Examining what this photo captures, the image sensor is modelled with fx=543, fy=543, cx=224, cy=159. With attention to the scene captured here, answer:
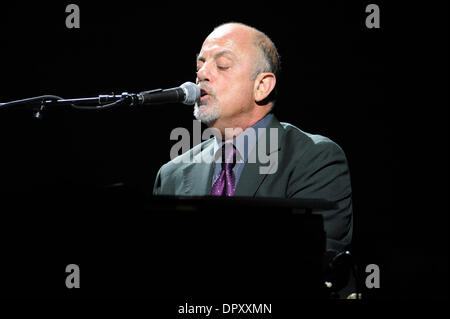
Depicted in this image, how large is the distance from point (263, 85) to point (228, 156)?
0.44 meters

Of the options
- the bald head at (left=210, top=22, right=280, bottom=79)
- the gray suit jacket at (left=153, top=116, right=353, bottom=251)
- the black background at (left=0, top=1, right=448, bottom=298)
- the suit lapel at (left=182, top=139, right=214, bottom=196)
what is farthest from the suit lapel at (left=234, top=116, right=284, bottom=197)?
the black background at (left=0, top=1, right=448, bottom=298)

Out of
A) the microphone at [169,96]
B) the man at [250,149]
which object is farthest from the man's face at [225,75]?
the microphone at [169,96]

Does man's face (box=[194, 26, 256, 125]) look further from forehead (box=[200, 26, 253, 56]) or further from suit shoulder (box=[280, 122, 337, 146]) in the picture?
suit shoulder (box=[280, 122, 337, 146])

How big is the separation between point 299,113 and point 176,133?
2.67 ft

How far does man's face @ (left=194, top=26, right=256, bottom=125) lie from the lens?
2699mm

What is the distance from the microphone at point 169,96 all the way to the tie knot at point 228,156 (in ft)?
1.93

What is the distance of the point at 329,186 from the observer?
2.45 metres

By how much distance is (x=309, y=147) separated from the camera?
2.57 m

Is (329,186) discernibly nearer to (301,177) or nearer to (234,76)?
(301,177)

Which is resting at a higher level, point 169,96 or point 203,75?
point 203,75

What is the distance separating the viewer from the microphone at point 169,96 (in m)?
1.89

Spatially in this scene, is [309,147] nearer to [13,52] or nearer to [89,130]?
[89,130]

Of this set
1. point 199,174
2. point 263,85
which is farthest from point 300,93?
point 199,174
